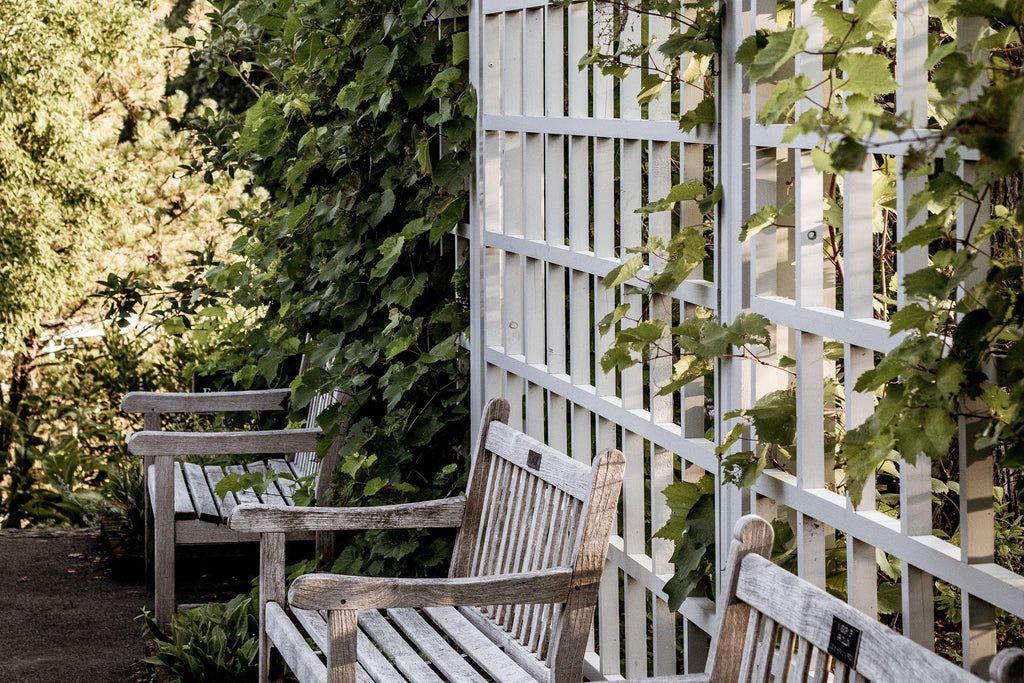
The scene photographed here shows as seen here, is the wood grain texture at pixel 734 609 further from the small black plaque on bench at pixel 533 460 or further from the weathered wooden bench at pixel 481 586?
the small black plaque on bench at pixel 533 460

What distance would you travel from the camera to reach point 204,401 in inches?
178

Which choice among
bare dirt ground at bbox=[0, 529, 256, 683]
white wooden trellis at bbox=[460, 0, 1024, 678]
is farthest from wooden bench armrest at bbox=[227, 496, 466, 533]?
bare dirt ground at bbox=[0, 529, 256, 683]

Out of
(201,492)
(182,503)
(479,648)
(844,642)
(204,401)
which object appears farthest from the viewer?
(204,401)

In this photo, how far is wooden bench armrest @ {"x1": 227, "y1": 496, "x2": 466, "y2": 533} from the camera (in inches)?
105

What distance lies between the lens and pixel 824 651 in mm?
1448

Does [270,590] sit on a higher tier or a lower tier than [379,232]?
lower

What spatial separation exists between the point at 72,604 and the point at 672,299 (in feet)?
10.4

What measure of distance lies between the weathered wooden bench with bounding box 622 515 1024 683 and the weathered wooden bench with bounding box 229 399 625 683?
52 centimetres

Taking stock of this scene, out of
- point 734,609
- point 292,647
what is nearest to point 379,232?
point 292,647

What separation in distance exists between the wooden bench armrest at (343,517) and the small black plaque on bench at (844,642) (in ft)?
4.87

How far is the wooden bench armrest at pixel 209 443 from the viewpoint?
382cm

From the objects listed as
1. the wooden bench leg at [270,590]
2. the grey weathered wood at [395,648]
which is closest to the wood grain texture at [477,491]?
the grey weathered wood at [395,648]

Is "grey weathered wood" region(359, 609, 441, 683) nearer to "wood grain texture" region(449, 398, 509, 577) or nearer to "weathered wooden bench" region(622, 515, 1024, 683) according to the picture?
"wood grain texture" region(449, 398, 509, 577)

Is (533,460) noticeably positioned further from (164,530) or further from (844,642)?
(164,530)
